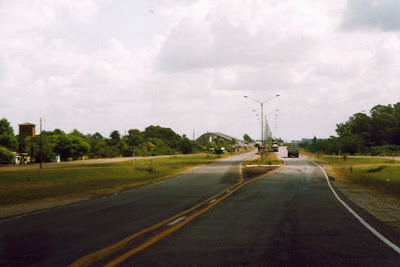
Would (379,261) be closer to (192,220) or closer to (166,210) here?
(192,220)

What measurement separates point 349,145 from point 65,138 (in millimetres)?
67054

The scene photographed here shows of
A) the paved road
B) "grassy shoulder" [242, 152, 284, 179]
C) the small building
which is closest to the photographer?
the paved road

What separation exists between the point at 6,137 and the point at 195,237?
74620 millimetres

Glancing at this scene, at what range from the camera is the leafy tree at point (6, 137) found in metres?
75.7

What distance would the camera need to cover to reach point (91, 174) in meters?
44.4

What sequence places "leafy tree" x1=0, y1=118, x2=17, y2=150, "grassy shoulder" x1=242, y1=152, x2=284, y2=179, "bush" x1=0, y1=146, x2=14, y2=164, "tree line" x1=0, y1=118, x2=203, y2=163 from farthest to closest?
"leafy tree" x1=0, y1=118, x2=17, y2=150
"tree line" x1=0, y1=118, x2=203, y2=163
"bush" x1=0, y1=146, x2=14, y2=164
"grassy shoulder" x1=242, y1=152, x2=284, y2=179

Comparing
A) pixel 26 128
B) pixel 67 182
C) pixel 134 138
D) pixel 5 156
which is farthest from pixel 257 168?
pixel 134 138

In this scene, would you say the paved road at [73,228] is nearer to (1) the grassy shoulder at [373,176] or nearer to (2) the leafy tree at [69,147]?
(1) the grassy shoulder at [373,176]

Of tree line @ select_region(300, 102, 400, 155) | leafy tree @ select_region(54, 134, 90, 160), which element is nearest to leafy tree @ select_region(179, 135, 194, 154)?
tree line @ select_region(300, 102, 400, 155)

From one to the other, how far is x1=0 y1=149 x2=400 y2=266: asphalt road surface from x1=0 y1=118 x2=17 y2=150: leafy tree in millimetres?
68080

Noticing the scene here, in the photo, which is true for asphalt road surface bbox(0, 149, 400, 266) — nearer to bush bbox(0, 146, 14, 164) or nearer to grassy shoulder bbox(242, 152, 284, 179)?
grassy shoulder bbox(242, 152, 284, 179)

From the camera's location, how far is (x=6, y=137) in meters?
75.5

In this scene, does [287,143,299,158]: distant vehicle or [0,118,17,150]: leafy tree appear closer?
[0,118,17,150]: leafy tree

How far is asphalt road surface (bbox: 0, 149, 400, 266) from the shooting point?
7.12m
